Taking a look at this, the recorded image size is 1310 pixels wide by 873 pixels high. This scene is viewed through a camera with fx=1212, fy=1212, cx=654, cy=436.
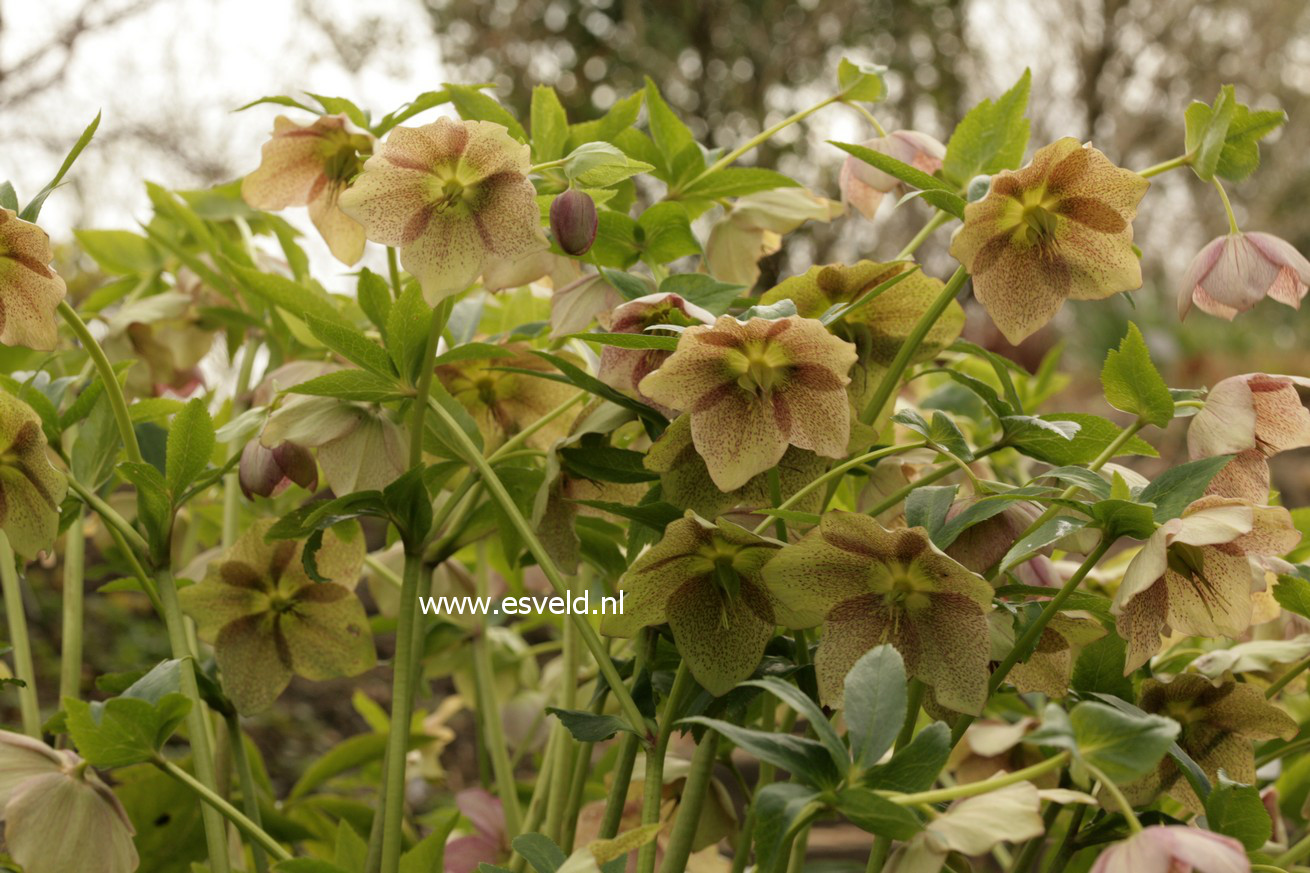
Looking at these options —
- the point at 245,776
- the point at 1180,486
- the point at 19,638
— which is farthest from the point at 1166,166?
the point at 19,638

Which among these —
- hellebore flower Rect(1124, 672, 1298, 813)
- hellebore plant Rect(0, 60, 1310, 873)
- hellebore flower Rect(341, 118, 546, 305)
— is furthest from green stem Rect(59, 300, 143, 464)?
hellebore flower Rect(1124, 672, 1298, 813)

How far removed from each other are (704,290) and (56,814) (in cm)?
31

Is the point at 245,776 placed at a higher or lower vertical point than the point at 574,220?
lower

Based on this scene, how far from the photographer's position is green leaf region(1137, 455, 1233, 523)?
400 mm

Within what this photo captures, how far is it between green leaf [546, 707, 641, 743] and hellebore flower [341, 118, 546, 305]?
Result: 16 cm

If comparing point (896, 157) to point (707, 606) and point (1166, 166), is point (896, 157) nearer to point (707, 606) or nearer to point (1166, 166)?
point (1166, 166)

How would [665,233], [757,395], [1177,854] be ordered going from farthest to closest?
1. [665,233]
2. [757,395]
3. [1177,854]

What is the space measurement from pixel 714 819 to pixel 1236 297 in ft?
1.06

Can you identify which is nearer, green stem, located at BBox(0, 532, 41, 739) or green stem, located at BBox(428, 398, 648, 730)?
green stem, located at BBox(428, 398, 648, 730)

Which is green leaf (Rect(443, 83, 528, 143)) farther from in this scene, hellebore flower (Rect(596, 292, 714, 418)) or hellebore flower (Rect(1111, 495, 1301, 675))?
hellebore flower (Rect(1111, 495, 1301, 675))

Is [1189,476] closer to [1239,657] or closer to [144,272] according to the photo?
[1239,657]

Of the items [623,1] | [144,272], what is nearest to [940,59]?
[623,1]

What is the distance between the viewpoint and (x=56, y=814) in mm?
431

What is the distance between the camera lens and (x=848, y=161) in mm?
605
